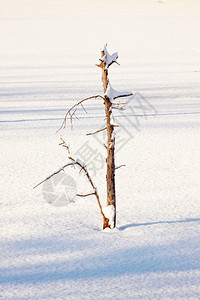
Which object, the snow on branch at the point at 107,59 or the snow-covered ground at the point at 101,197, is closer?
the snow-covered ground at the point at 101,197

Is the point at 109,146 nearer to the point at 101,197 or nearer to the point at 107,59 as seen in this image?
the point at 107,59

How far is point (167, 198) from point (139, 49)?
1843 cm

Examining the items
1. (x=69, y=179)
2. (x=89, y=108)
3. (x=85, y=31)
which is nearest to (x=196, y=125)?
(x=89, y=108)

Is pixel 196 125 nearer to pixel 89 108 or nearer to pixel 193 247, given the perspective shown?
pixel 89 108

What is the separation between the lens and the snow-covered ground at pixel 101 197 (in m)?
3.21

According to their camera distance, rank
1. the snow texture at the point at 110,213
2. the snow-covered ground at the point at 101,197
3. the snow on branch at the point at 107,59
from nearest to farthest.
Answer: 1. the snow-covered ground at the point at 101,197
2. the snow on branch at the point at 107,59
3. the snow texture at the point at 110,213

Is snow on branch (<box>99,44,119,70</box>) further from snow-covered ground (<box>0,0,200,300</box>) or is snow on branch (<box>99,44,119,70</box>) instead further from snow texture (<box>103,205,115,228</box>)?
snow-covered ground (<box>0,0,200,300</box>)

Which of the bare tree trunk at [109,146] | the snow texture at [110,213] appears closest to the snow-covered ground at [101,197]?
the snow texture at [110,213]

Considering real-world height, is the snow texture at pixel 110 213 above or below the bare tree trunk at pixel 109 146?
below

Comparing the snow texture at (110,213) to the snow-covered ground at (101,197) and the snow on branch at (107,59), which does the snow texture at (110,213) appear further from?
the snow on branch at (107,59)

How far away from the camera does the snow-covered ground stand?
3205 mm

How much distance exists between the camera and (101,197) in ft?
16.4

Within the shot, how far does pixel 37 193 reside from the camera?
509cm

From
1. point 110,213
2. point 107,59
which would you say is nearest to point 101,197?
point 110,213
